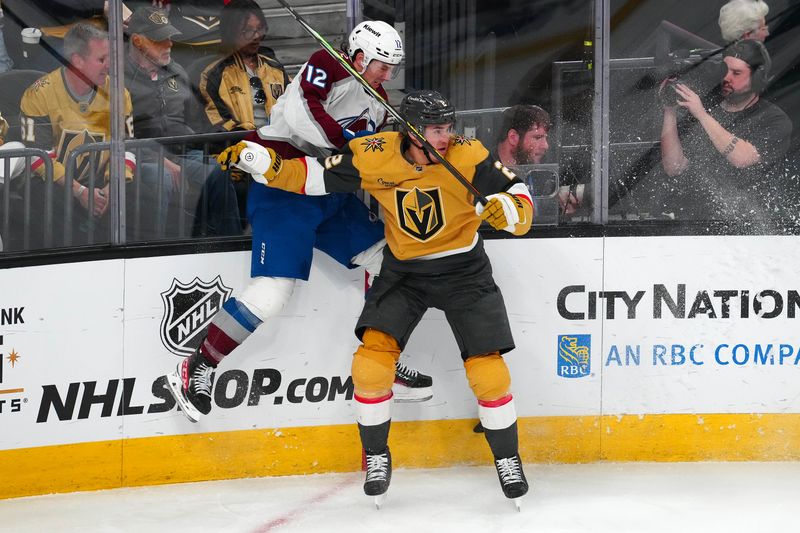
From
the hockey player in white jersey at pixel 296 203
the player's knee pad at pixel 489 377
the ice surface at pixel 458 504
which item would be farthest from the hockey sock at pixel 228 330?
the player's knee pad at pixel 489 377

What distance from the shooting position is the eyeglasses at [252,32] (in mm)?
3688

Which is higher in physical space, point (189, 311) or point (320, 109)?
point (320, 109)

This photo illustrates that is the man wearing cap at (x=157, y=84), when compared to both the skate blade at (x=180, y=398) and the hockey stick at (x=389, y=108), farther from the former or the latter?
the skate blade at (x=180, y=398)

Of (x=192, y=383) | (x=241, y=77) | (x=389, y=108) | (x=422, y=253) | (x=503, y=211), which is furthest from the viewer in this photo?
(x=241, y=77)

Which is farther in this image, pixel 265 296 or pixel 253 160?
pixel 265 296

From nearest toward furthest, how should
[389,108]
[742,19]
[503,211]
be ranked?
[503,211] → [389,108] → [742,19]

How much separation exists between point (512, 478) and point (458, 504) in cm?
22

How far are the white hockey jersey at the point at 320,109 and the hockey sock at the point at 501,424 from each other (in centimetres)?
93

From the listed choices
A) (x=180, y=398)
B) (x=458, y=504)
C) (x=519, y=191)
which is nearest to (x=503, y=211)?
(x=519, y=191)

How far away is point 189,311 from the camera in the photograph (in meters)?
3.73

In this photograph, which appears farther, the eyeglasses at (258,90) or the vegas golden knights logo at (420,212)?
the eyeglasses at (258,90)

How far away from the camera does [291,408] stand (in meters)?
3.84

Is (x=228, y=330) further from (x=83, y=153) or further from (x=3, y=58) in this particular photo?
(x=3, y=58)

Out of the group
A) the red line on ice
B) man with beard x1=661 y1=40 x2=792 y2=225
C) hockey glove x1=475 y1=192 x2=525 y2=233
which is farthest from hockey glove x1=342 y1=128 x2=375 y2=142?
the red line on ice
